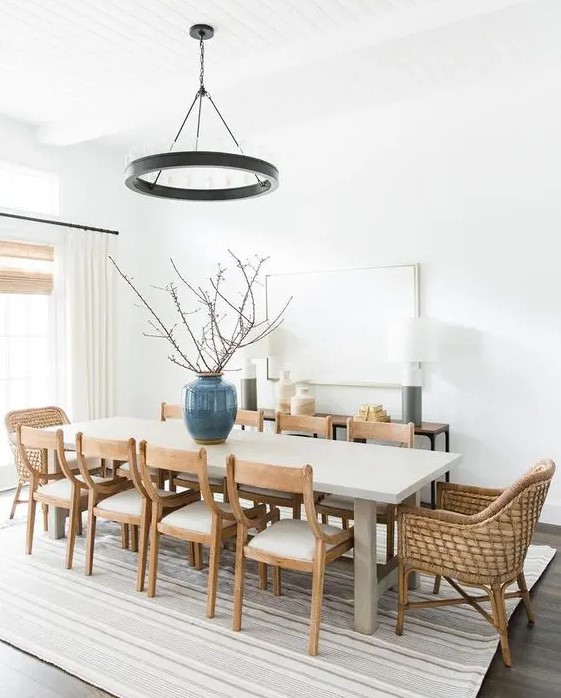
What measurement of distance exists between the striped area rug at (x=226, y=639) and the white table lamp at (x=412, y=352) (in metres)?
1.46

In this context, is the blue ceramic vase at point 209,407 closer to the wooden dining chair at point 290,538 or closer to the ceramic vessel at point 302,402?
the wooden dining chair at point 290,538

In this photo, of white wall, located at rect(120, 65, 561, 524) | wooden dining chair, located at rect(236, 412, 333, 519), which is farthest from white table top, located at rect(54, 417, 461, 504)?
white wall, located at rect(120, 65, 561, 524)

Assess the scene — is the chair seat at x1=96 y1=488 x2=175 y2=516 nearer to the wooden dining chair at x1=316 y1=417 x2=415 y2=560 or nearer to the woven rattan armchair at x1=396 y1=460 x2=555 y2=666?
the wooden dining chair at x1=316 y1=417 x2=415 y2=560

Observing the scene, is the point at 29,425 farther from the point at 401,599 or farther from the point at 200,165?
the point at 401,599

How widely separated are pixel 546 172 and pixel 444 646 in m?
3.31

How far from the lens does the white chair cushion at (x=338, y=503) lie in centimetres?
335

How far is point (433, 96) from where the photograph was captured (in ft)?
15.7

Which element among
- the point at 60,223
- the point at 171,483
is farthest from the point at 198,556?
the point at 60,223

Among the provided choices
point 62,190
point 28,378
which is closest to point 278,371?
point 28,378

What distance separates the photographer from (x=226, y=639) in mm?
2734

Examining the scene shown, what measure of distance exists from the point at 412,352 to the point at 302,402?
3.46 ft

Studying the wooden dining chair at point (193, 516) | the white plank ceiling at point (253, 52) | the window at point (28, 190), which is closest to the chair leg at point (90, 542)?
the wooden dining chair at point (193, 516)

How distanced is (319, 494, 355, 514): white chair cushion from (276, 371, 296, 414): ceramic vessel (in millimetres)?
1832

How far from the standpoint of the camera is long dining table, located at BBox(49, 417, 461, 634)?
2729 mm
